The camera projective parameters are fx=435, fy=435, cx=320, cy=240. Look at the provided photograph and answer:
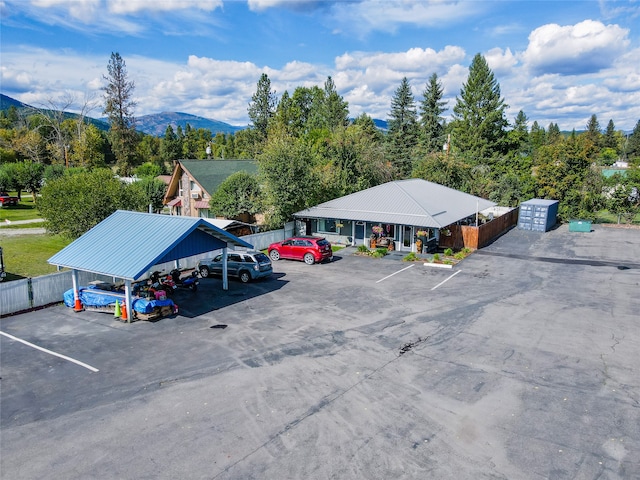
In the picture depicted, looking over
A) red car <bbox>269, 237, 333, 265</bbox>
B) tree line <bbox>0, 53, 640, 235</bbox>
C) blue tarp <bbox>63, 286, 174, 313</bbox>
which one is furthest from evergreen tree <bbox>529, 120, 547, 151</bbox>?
blue tarp <bbox>63, 286, 174, 313</bbox>

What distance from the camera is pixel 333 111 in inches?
2975

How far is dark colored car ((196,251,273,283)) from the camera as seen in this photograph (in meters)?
21.8

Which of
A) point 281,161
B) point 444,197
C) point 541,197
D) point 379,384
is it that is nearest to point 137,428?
point 379,384

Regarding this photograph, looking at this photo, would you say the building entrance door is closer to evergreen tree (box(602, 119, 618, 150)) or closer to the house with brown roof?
the house with brown roof

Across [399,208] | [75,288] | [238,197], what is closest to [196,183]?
[238,197]

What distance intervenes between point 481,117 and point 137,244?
5541 centimetres

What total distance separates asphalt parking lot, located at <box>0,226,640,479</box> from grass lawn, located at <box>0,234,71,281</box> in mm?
6735

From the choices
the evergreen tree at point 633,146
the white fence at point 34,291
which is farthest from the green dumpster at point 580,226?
the evergreen tree at point 633,146

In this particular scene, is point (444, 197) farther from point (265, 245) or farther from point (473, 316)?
point (473, 316)

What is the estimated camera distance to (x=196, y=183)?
1572 inches

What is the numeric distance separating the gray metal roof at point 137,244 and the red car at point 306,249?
6985mm

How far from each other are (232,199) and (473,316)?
21288mm

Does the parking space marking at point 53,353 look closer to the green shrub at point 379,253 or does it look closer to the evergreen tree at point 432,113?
the green shrub at point 379,253

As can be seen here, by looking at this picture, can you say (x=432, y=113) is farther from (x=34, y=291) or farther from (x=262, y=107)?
(x=34, y=291)
